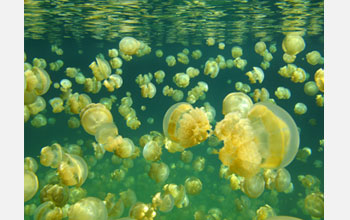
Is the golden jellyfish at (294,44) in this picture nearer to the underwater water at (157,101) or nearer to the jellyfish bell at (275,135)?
the underwater water at (157,101)

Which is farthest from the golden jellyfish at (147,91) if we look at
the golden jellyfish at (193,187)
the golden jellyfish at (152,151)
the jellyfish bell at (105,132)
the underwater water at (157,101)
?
the golden jellyfish at (193,187)

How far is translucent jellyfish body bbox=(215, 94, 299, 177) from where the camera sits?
2.44 m

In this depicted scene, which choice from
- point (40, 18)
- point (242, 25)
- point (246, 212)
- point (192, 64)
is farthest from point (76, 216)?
point (192, 64)

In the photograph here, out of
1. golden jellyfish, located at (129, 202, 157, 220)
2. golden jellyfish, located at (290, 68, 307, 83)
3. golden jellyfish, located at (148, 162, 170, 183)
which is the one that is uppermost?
golden jellyfish, located at (290, 68, 307, 83)

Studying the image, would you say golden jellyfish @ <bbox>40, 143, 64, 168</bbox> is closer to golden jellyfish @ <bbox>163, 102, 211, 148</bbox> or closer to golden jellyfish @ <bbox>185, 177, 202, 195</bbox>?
golden jellyfish @ <bbox>163, 102, 211, 148</bbox>

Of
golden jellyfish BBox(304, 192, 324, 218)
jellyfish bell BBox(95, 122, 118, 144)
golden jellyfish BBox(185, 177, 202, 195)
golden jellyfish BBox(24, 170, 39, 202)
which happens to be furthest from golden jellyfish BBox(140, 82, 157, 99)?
golden jellyfish BBox(304, 192, 324, 218)

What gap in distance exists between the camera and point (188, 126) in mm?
3287

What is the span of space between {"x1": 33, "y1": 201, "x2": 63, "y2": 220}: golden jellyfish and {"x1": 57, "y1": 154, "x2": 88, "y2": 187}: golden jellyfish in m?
0.38

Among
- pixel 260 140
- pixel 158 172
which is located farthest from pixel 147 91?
pixel 260 140

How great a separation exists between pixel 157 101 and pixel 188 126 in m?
16.6

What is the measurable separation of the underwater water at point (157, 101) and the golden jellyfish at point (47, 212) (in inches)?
Result: 0.6

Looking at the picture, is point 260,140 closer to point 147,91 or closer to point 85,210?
point 85,210

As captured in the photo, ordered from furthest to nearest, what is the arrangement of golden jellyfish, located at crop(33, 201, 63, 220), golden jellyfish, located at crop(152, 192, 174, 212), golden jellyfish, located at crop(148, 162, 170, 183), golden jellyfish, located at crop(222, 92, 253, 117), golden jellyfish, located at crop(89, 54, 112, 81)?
golden jellyfish, located at crop(89, 54, 112, 81), golden jellyfish, located at crop(148, 162, 170, 183), golden jellyfish, located at crop(152, 192, 174, 212), golden jellyfish, located at crop(222, 92, 253, 117), golden jellyfish, located at crop(33, 201, 63, 220)

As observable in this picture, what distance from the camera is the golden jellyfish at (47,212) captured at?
373 centimetres
